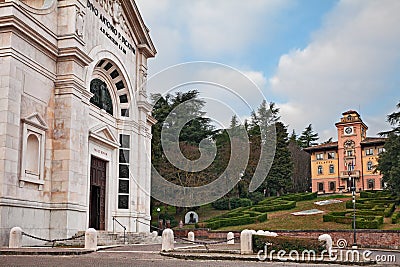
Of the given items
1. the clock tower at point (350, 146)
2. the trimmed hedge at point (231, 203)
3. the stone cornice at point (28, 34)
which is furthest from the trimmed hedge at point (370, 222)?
the clock tower at point (350, 146)

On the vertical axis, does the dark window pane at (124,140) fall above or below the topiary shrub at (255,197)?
above

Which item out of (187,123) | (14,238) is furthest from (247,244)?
(14,238)

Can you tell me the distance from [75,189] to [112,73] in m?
9.84

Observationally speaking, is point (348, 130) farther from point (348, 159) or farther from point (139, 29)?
point (139, 29)

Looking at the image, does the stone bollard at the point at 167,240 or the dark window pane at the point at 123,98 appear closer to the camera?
the stone bollard at the point at 167,240

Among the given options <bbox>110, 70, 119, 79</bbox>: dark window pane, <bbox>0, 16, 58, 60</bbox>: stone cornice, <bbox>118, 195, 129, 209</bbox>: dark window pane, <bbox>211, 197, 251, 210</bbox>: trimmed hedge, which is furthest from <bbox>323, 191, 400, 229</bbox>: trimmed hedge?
<bbox>0, 16, 58, 60</bbox>: stone cornice

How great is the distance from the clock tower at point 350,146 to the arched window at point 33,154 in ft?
217

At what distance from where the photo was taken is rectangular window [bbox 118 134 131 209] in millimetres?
30344

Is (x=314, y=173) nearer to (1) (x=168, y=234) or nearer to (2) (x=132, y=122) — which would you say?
(2) (x=132, y=122)

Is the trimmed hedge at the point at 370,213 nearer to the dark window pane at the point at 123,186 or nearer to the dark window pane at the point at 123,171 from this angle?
the dark window pane at the point at 123,186

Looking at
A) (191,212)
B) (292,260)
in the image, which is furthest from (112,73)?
(191,212)

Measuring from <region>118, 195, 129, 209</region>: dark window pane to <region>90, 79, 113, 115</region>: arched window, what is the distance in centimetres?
528

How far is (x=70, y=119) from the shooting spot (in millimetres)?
22625

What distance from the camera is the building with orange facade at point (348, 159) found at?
79.2 metres
